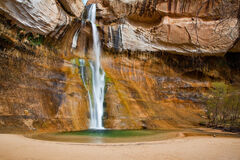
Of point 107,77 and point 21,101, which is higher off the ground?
point 107,77

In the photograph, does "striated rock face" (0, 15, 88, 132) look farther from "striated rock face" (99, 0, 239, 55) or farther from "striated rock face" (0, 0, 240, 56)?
"striated rock face" (99, 0, 239, 55)

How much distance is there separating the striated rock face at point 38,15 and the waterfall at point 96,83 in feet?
11.5

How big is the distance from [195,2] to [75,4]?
11.9 metres

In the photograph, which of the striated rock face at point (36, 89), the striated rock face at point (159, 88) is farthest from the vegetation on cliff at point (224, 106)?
the striated rock face at point (36, 89)

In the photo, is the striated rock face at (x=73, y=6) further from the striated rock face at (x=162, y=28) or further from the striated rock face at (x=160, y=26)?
the striated rock face at (x=162, y=28)

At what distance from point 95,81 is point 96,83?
0.20m

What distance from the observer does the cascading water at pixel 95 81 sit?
14.5 meters

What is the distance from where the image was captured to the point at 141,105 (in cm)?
1694

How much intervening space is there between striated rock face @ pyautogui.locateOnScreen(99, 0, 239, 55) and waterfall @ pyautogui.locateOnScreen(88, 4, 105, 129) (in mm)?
1024

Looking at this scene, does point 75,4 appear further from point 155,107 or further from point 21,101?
point 155,107

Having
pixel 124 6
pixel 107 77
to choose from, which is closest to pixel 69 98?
pixel 107 77

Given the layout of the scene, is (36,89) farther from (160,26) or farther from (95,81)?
(160,26)

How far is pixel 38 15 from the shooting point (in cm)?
1385

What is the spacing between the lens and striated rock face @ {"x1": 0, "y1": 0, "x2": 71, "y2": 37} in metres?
12.4
